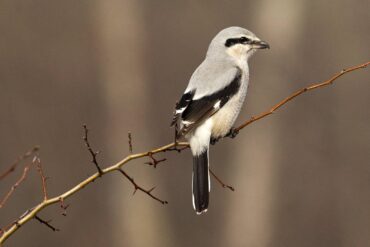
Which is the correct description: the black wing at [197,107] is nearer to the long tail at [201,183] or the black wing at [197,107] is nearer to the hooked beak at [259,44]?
the long tail at [201,183]

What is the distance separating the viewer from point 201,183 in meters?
3.60

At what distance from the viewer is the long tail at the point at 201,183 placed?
11.3 ft

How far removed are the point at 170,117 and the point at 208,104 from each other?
6309 millimetres

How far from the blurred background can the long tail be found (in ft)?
17.6

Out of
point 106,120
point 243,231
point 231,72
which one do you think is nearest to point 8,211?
point 106,120

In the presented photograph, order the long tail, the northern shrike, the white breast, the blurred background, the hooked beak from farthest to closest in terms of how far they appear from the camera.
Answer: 1. the blurred background
2. the hooked beak
3. the white breast
4. the northern shrike
5. the long tail

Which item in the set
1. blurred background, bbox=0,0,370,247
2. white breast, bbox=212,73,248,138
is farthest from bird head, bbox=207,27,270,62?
blurred background, bbox=0,0,370,247

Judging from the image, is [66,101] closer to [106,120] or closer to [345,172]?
[106,120]

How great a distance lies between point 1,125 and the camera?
1008 cm

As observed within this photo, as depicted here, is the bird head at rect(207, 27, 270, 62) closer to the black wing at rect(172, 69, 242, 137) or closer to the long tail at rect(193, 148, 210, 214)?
the black wing at rect(172, 69, 242, 137)

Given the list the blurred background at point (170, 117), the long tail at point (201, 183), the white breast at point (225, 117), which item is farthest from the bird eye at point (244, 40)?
the blurred background at point (170, 117)

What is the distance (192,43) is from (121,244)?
10.2ft

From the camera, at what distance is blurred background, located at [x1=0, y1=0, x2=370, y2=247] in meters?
9.23

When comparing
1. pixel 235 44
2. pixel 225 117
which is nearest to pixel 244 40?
pixel 235 44
